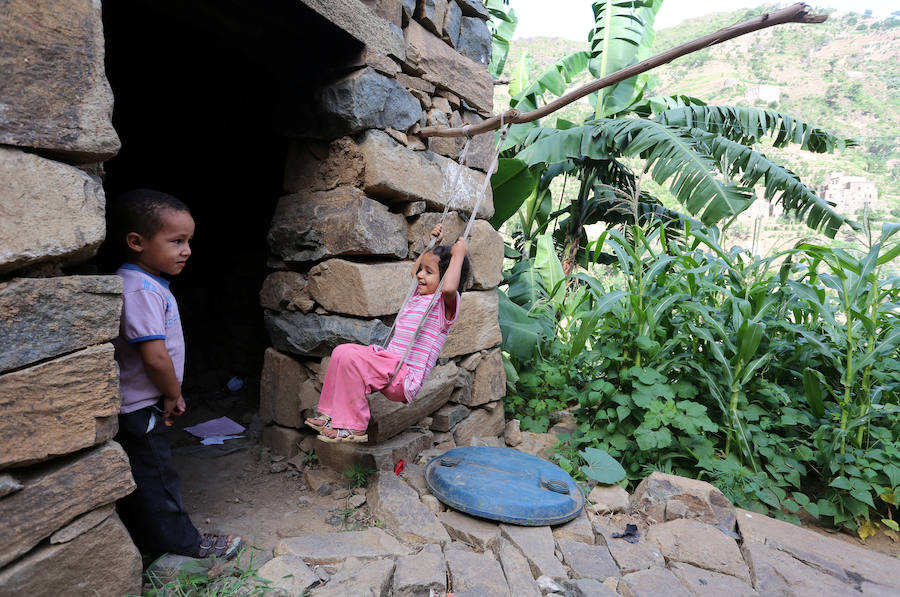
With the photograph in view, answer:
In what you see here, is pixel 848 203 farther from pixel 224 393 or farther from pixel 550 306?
pixel 224 393

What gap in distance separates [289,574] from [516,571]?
2.85 ft

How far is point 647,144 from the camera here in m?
5.49

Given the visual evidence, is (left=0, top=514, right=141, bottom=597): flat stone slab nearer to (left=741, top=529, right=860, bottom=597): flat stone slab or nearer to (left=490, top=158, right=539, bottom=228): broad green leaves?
(left=741, top=529, right=860, bottom=597): flat stone slab

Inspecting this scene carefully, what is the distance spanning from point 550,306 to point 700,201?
1960 millimetres

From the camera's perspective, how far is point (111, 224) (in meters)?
1.69

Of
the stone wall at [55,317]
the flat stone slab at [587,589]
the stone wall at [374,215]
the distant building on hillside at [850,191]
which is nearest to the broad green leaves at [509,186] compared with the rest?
the stone wall at [374,215]

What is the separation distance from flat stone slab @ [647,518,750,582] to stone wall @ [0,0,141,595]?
220 cm

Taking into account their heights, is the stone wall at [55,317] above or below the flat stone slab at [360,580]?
above

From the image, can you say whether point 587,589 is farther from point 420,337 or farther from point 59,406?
point 59,406

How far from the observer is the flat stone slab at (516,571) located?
1849mm

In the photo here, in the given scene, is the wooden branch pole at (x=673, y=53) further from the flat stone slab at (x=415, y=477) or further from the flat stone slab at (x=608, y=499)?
the flat stone slab at (x=608, y=499)

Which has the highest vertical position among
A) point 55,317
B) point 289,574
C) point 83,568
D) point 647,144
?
point 647,144

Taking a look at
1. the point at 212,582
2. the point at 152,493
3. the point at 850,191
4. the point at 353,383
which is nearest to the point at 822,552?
the point at 353,383

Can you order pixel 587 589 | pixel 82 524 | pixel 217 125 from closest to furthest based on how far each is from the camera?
pixel 82 524 → pixel 587 589 → pixel 217 125
